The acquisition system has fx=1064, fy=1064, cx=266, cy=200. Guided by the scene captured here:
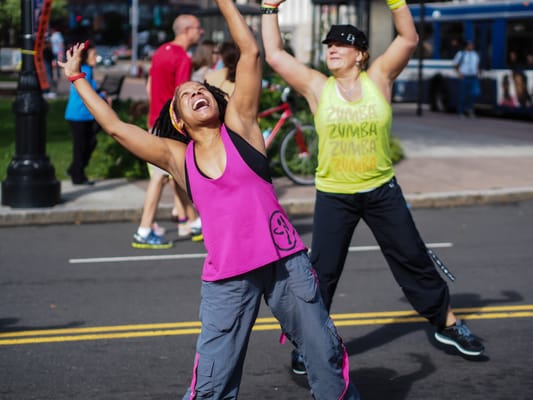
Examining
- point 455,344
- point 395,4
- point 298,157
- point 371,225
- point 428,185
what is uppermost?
point 395,4

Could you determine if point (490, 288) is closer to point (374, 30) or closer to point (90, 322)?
point (90, 322)

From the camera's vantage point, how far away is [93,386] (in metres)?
5.64

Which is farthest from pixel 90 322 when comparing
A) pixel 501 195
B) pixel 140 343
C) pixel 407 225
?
pixel 501 195

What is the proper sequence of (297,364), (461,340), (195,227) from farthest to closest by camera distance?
1. (195,227)
2. (461,340)
3. (297,364)

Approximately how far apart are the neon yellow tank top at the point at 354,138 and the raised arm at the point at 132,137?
1.40 meters

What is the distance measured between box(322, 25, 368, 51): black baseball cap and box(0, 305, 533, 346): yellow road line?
204 centimetres

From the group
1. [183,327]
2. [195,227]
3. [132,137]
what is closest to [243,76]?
[132,137]

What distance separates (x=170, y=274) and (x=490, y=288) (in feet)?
8.28

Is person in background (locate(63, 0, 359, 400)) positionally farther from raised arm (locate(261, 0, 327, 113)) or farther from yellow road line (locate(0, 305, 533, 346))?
yellow road line (locate(0, 305, 533, 346))

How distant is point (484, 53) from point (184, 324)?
67.8 ft

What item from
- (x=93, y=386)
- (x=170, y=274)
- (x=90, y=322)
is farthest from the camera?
(x=170, y=274)

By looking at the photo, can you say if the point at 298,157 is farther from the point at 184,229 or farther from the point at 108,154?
the point at 184,229

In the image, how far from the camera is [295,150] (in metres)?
13.4

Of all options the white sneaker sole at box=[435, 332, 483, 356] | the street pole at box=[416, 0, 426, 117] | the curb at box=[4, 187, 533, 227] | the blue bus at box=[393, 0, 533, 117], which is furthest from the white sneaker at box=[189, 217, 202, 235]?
the blue bus at box=[393, 0, 533, 117]
